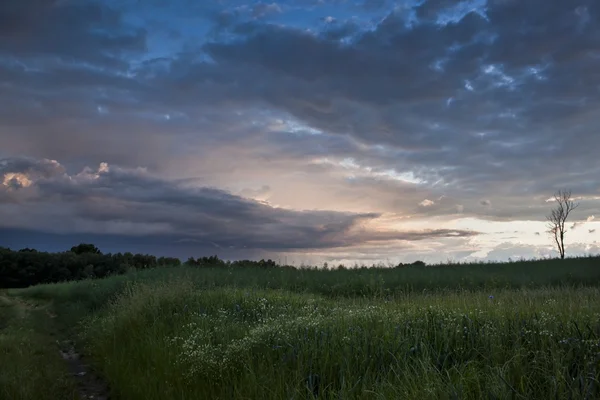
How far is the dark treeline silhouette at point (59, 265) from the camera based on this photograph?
4123 centimetres

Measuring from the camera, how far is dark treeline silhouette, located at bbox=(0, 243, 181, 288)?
41234 millimetres

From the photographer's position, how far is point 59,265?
1751 inches

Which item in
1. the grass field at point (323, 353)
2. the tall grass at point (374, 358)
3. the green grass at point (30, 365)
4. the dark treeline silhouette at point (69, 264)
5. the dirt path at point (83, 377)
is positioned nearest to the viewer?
the tall grass at point (374, 358)

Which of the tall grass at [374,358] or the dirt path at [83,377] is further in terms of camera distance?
the dirt path at [83,377]

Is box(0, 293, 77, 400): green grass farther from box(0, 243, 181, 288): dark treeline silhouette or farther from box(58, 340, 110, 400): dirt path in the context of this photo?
box(0, 243, 181, 288): dark treeline silhouette

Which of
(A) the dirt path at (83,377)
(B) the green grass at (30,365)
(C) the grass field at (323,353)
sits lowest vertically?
(A) the dirt path at (83,377)

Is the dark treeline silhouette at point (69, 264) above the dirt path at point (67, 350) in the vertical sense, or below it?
above

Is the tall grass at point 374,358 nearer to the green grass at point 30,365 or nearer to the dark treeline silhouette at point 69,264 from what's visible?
the green grass at point 30,365

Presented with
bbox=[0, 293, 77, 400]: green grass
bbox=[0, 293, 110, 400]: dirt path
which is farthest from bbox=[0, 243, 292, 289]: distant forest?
bbox=[0, 293, 77, 400]: green grass

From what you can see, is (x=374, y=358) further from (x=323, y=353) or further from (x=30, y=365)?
(x=30, y=365)

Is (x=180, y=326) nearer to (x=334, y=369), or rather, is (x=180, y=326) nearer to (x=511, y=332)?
(x=334, y=369)

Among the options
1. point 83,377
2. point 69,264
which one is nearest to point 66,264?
point 69,264

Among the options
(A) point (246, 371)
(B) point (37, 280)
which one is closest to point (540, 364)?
(A) point (246, 371)

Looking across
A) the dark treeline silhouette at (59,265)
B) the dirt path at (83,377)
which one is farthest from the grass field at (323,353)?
the dark treeline silhouette at (59,265)
